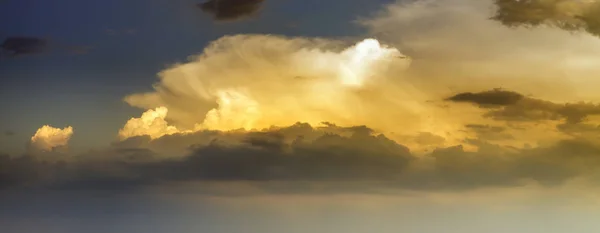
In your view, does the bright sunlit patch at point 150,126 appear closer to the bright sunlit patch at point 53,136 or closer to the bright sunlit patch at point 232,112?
the bright sunlit patch at point 232,112

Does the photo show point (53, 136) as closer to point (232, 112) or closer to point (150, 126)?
point (150, 126)

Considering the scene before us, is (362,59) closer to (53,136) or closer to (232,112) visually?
(232,112)

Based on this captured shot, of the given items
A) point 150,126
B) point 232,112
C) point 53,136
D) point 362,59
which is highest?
point 362,59

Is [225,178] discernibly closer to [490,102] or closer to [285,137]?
[285,137]

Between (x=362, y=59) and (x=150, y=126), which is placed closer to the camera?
(x=362, y=59)

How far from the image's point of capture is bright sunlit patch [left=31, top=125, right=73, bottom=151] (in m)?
5.21

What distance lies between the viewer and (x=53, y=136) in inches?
205

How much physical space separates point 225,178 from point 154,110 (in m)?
0.94

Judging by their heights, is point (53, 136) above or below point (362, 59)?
below

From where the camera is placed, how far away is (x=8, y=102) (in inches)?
213

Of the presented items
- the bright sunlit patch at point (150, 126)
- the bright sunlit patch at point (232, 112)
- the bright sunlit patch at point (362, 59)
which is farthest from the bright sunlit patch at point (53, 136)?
the bright sunlit patch at point (362, 59)

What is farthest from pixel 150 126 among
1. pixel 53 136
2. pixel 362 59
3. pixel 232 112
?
pixel 362 59

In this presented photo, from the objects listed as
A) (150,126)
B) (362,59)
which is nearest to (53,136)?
(150,126)

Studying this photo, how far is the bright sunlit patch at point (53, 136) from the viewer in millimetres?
5207
